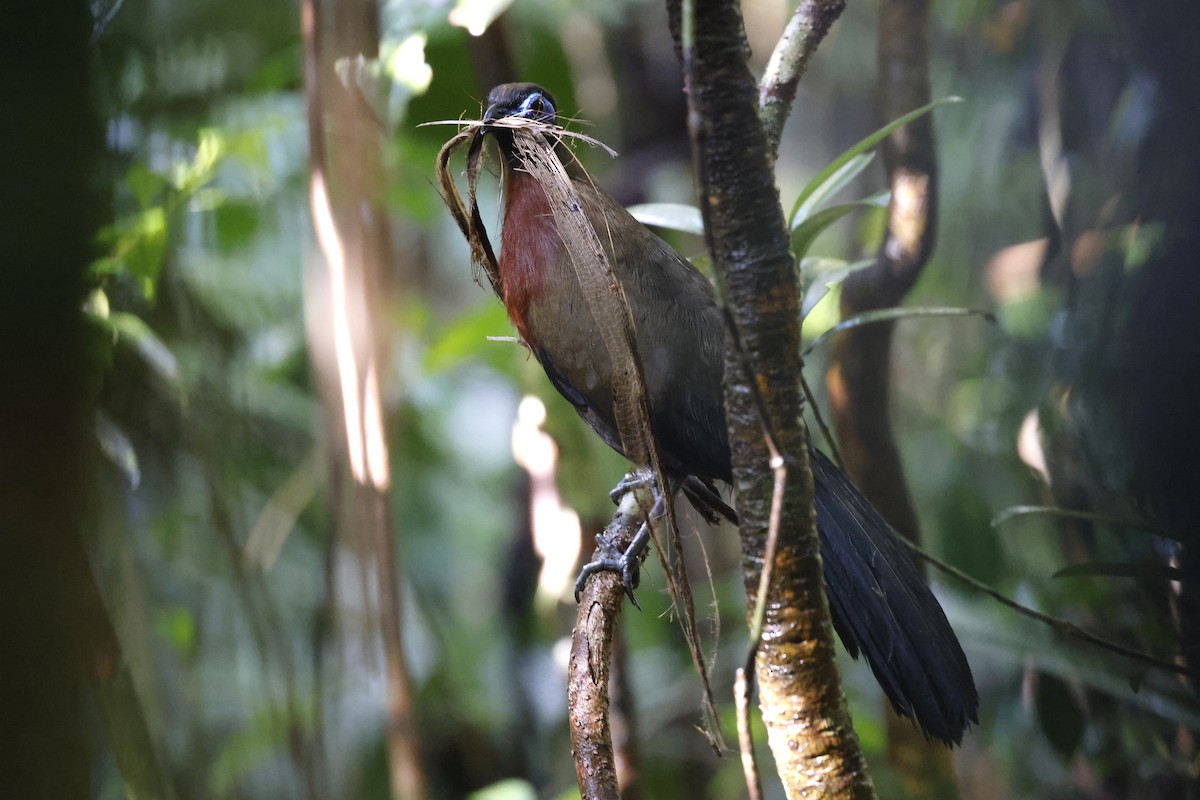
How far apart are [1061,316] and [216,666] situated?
5.22 ft

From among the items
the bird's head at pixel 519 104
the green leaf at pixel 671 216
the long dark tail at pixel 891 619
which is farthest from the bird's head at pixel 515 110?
the long dark tail at pixel 891 619

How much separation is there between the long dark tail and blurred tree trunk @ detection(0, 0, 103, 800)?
637mm

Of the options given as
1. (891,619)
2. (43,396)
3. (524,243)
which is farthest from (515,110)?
(891,619)

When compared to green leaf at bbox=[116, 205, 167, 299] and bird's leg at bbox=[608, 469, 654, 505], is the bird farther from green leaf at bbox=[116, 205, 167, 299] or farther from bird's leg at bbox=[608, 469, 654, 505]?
green leaf at bbox=[116, 205, 167, 299]

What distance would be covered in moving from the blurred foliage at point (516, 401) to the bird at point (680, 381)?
0.40 ft

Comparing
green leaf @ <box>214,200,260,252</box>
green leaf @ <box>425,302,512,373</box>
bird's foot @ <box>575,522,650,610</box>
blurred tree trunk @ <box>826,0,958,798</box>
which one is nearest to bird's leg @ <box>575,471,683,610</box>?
bird's foot @ <box>575,522,650,610</box>

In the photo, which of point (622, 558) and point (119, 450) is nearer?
point (622, 558)

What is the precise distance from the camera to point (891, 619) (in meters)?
0.76

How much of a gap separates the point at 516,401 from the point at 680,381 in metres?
1.55

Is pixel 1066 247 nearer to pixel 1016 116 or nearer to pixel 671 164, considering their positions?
pixel 1016 116

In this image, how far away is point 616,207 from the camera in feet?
3.18

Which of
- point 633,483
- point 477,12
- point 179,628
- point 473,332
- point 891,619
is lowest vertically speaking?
point 179,628

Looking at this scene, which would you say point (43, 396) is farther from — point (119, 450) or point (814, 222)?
point (814, 222)

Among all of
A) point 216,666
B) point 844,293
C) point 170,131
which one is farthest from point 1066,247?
point 216,666
